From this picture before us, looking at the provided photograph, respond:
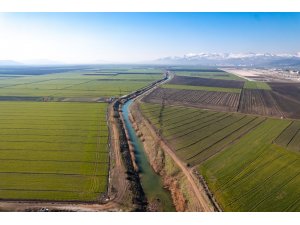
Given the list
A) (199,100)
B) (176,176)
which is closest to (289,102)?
(199,100)

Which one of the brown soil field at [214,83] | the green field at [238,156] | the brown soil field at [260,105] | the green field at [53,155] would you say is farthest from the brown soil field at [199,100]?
the brown soil field at [214,83]

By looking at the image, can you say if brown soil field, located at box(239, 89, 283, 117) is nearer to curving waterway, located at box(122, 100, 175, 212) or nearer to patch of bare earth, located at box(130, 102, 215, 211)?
patch of bare earth, located at box(130, 102, 215, 211)

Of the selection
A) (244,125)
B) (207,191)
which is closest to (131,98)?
(244,125)

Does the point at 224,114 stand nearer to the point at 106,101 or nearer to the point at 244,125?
the point at 244,125

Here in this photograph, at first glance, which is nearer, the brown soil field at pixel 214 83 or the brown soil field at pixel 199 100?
the brown soil field at pixel 199 100

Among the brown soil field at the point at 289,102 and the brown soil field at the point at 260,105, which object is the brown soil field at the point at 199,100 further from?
the brown soil field at the point at 289,102

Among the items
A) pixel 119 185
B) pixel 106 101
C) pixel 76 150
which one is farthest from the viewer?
pixel 106 101

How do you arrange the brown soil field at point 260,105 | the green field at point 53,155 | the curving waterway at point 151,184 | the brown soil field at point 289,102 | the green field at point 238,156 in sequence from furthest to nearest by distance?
the brown soil field at point 260,105
the brown soil field at point 289,102
the green field at point 53,155
the curving waterway at point 151,184
the green field at point 238,156
